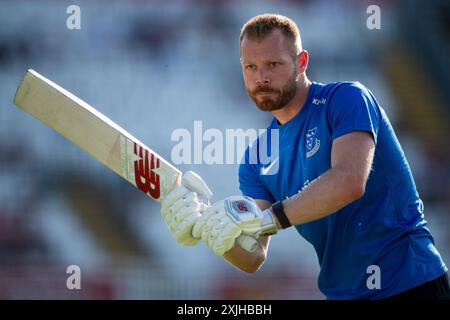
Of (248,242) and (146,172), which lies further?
(146,172)

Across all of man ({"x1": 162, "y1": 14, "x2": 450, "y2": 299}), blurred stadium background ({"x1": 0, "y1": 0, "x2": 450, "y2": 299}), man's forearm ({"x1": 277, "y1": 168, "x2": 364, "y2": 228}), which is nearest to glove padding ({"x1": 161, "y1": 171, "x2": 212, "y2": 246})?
man ({"x1": 162, "y1": 14, "x2": 450, "y2": 299})

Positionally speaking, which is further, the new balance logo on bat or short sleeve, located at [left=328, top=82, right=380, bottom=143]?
the new balance logo on bat

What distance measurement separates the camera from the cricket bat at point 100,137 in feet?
8.87

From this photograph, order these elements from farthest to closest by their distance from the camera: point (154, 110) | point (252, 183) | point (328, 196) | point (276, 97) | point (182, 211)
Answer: point (154, 110) → point (252, 183) → point (276, 97) → point (182, 211) → point (328, 196)

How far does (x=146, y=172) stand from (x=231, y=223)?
42cm

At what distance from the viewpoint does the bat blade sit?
2.71m

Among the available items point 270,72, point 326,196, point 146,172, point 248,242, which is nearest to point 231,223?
point 248,242

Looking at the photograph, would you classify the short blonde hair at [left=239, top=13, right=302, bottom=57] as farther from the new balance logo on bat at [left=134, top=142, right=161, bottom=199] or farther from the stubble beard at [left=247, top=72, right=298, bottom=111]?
the new balance logo on bat at [left=134, top=142, right=161, bottom=199]

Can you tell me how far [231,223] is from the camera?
2465mm

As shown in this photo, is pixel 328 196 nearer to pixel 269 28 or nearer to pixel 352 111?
pixel 352 111

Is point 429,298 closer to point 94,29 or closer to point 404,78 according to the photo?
point 404,78

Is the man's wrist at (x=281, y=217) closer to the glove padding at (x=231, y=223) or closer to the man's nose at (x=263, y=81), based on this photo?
the glove padding at (x=231, y=223)

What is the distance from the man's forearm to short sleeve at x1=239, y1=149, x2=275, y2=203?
0.64 m

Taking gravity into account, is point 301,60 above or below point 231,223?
above
